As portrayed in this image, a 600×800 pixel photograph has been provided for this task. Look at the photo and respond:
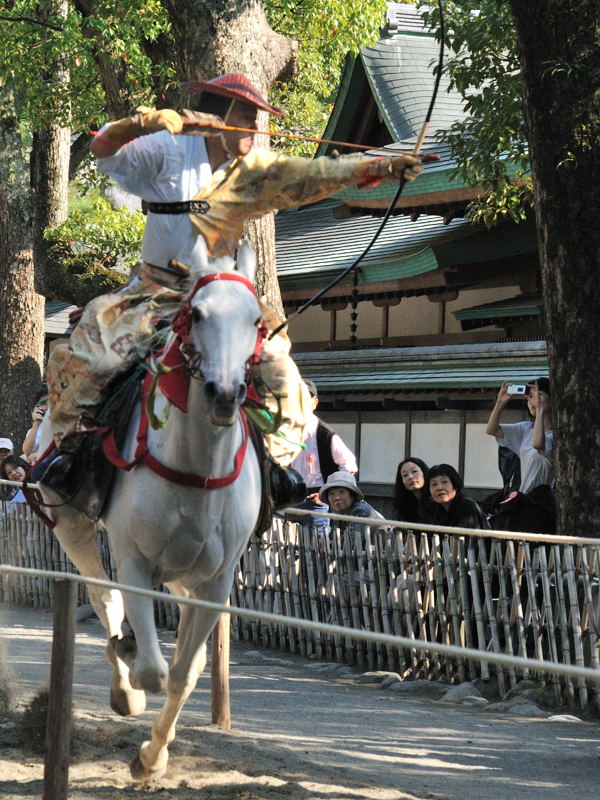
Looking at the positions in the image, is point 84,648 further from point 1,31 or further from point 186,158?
point 1,31

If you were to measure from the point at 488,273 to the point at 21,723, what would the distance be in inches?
433

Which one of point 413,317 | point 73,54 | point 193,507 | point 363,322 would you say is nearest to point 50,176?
point 73,54

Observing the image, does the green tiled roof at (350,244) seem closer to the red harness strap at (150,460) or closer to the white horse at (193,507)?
the red harness strap at (150,460)

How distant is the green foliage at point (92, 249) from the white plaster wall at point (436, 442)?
480 centimetres

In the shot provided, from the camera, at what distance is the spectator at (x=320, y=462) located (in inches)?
368

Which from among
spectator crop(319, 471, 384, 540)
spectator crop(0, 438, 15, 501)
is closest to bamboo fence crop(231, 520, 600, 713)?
spectator crop(319, 471, 384, 540)

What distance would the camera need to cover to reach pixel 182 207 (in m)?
5.34

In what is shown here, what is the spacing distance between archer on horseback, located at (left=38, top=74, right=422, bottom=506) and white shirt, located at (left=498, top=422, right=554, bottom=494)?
11.4 feet

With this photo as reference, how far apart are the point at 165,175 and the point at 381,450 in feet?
38.7

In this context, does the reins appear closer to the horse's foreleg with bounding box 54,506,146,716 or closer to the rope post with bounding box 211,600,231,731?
the horse's foreleg with bounding box 54,506,146,716

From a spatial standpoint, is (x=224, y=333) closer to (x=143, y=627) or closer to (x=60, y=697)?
(x=143, y=627)

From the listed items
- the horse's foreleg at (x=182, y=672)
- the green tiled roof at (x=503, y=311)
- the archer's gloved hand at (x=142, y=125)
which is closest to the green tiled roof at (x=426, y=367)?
the green tiled roof at (x=503, y=311)

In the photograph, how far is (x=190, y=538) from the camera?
467 centimetres

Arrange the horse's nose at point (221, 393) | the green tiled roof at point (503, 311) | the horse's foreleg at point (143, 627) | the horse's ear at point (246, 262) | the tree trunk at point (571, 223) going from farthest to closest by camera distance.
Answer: the green tiled roof at point (503, 311)
the tree trunk at point (571, 223)
the horse's foreleg at point (143, 627)
the horse's ear at point (246, 262)
the horse's nose at point (221, 393)
